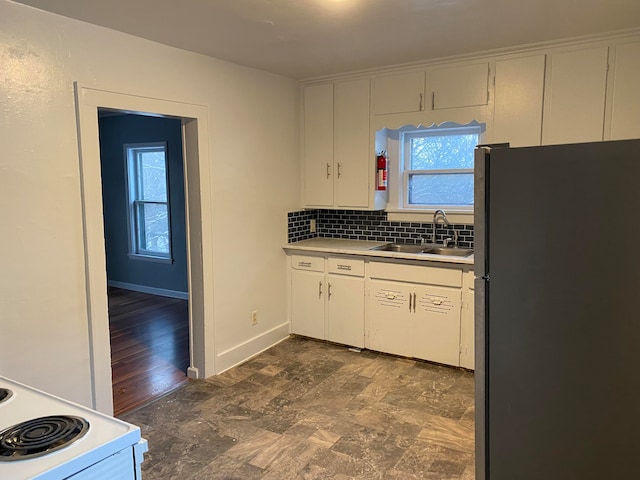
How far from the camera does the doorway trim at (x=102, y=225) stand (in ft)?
8.94

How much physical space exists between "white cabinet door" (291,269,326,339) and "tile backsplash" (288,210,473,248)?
15.1 inches

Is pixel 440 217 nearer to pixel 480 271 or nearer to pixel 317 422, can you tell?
pixel 317 422

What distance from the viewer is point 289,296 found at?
4.45 metres

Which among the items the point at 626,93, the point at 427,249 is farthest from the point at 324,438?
the point at 626,93

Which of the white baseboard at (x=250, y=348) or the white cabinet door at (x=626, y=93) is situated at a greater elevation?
the white cabinet door at (x=626, y=93)

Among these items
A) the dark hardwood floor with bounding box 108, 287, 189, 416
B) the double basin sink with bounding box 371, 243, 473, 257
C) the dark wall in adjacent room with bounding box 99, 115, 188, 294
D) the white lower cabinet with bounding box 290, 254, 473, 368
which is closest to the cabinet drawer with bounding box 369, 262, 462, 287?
the white lower cabinet with bounding box 290, 254, 473, 368

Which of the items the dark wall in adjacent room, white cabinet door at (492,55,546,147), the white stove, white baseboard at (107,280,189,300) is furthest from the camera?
white baseboard at (107,280,189,300)

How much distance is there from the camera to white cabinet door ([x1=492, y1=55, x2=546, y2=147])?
3.39m

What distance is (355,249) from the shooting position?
4059mm

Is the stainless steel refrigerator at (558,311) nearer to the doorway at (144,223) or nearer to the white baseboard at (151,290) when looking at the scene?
the doorway at (144,223)

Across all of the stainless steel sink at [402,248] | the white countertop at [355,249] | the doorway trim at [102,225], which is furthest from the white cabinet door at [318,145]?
the doorway trim at [102,225]

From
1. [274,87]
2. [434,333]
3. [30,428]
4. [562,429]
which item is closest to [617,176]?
[562,429]

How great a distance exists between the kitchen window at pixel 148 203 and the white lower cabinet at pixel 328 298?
91.6 inches

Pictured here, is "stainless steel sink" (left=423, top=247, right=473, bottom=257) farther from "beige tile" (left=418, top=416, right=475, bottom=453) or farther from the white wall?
the white wall
